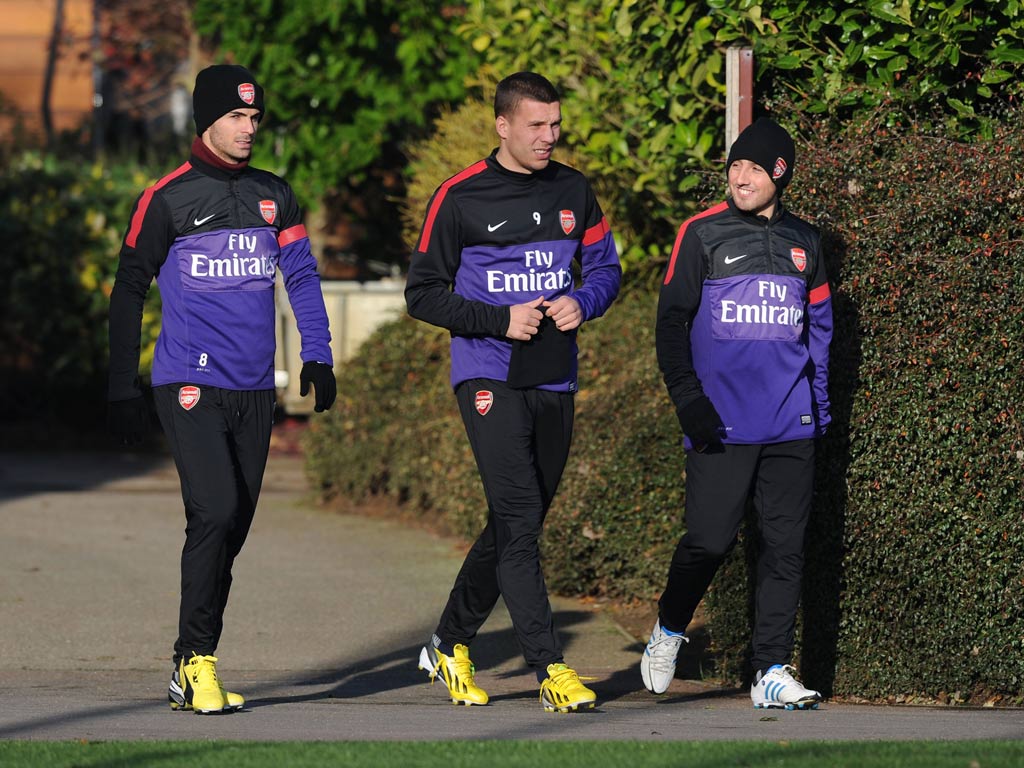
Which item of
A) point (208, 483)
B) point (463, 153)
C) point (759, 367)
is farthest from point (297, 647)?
point (463, 153)

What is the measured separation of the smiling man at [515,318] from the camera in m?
5.90

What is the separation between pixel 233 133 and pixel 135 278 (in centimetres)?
58

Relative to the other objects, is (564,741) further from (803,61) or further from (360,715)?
(803,61)

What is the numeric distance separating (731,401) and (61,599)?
160 inches

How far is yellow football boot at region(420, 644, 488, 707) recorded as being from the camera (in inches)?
240

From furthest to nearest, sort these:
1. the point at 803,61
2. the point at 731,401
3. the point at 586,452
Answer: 1. the point at 586,452
2. the point at 803,61
3. the point at 731,401

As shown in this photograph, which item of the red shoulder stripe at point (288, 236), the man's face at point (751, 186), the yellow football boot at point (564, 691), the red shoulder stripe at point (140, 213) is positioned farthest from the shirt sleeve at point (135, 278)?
the man's face at point (751, 186)

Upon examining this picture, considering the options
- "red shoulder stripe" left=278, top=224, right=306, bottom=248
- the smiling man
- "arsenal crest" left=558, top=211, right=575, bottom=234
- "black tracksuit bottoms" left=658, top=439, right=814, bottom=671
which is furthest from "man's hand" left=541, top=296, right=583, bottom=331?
→ "red shoulder stripe" left=278, top=224, right=306, bottom=248

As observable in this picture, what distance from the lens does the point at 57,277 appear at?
1512 centimetres

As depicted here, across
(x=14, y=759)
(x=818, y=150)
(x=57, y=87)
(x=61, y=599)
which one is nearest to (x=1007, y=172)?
(x=818, y=150)

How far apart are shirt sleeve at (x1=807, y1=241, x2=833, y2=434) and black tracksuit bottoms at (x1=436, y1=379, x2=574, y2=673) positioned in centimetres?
85

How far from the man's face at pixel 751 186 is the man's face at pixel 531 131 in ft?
2.09

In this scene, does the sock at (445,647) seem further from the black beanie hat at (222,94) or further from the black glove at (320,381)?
the black beanie hat at (222,94)

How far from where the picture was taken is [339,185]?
14852 mm
